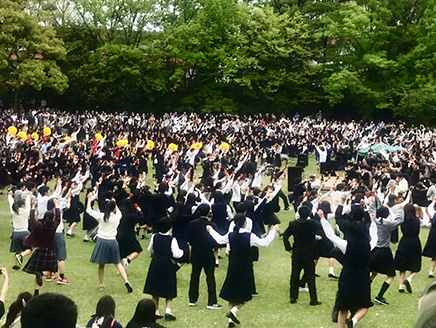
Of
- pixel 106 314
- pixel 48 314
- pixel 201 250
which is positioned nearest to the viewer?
pixel 48 314

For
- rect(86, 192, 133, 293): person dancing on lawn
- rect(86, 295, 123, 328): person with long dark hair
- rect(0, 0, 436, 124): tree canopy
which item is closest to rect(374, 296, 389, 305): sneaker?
rect(86, 192, 133, 293): person dancing on lawn

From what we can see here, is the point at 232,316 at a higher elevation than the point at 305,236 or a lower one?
lower

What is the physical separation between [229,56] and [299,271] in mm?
33744

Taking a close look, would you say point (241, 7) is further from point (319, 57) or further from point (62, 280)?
point (62, 280)

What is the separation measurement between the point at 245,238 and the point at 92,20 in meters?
38.0

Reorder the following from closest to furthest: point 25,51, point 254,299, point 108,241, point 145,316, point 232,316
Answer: point 145,316
point 232,316
point 108,241
point 254,299
point 25,51

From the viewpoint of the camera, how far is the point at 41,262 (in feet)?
27.2

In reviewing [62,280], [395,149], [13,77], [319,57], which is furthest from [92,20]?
[62,280]

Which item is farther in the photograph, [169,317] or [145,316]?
[169,317]

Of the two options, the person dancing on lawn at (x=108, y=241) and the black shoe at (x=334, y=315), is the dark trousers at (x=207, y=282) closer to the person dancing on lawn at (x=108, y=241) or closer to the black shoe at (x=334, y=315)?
the person dancing on lawn at (x=108, y=241)

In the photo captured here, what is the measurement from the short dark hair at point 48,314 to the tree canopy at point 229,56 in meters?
35.0

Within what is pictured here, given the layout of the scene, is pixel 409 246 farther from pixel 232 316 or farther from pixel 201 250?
pixel 201 250

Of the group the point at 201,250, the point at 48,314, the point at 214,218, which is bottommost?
the point at 201,250

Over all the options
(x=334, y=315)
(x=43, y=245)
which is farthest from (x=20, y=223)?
(x=334, y=315)
